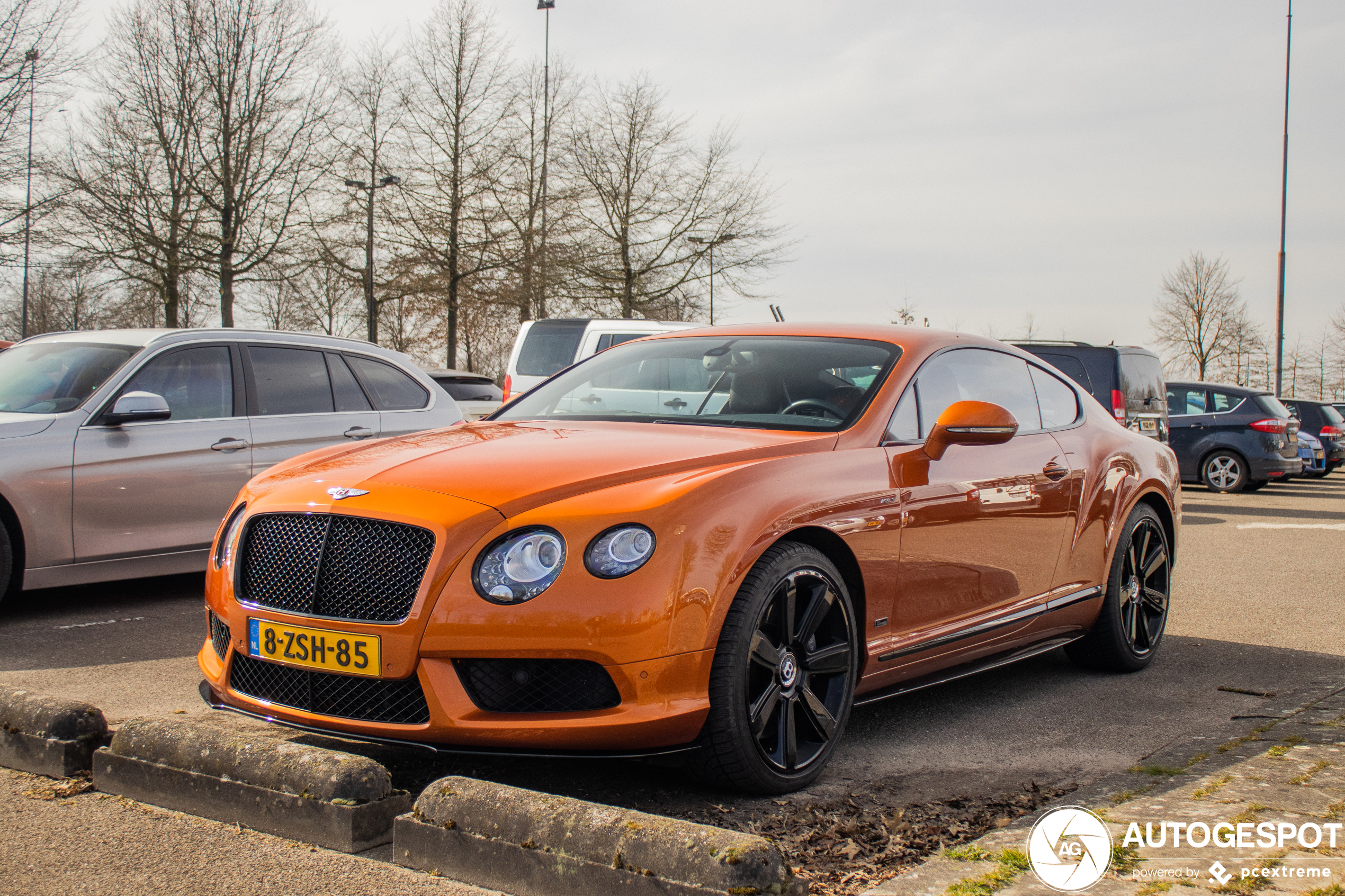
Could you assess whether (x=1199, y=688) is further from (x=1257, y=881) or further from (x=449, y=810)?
(x=449, y=810)

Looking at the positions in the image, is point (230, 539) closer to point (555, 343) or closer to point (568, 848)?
point (568, 848)

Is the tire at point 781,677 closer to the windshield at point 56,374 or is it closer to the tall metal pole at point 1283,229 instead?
the windshield at point 56,374

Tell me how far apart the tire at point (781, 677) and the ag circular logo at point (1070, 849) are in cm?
74

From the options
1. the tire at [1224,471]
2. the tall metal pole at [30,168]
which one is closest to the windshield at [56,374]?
the tire at [1224,471]

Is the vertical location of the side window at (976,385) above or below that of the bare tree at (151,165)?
below

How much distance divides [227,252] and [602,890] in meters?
27.3

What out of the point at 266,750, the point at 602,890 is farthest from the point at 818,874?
the point at 266,750

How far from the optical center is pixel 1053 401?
Result: 534 cm

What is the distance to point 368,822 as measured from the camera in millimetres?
3027

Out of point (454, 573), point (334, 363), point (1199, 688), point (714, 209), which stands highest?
point (714, 209)

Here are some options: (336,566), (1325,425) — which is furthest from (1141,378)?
(1325,425)

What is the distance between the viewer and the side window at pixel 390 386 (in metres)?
7.90

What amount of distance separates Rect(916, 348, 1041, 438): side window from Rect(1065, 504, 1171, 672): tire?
2.88 ft

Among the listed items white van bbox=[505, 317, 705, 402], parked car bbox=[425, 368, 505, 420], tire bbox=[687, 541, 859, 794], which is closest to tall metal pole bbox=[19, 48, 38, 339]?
parked car bbox=[425, 368, 505, 420]
